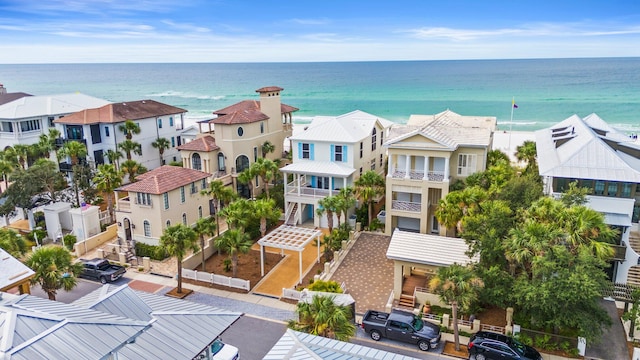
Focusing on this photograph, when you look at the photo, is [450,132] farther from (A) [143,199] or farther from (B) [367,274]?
(A) [143,199]

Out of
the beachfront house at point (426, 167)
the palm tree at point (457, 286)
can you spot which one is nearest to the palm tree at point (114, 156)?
the beachfront house at point (426, 167)

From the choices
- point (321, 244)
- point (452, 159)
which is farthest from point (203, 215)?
point (452, 159)

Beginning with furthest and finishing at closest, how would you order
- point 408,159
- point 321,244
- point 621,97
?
point 621,97 < point 408,159 < point 321,244

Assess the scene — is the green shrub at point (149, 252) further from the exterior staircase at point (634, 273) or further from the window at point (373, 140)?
the exterior staircase at point (634, 273)

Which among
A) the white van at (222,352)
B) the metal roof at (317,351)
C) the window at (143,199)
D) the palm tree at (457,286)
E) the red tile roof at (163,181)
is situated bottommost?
the white van at (222,352)

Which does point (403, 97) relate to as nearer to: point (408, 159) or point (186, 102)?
point (186, 102)

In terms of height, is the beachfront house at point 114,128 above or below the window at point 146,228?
above
